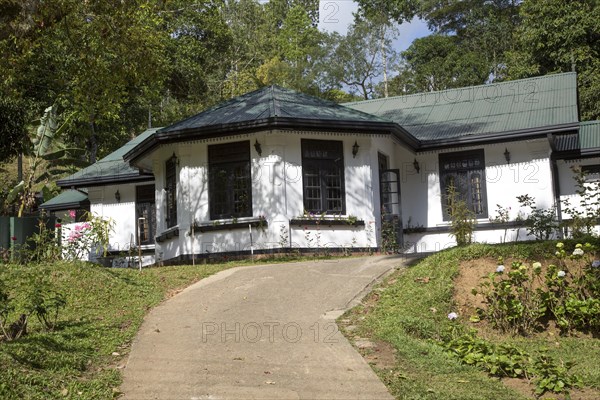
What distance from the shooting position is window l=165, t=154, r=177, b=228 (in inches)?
765

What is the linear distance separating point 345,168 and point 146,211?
26.6ft

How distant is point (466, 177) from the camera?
68.4 ft

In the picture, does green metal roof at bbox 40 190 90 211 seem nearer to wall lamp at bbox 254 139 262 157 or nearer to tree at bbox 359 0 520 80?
wall lamp at bbox 254 139 262 157

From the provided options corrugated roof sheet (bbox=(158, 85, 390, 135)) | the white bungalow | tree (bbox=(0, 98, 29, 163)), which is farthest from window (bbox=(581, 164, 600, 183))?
tree (bbox=(0, 98, 29, 163))

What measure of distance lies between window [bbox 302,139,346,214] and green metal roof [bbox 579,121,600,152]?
6756 millimetres

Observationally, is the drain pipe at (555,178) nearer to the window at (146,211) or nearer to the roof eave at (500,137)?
the roof eave at (500,137)

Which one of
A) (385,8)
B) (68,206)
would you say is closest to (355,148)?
(68,206)

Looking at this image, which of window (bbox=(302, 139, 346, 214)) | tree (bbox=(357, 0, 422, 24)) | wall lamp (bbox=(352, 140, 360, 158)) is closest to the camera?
window (bbox=(302, 139, 346, 214))

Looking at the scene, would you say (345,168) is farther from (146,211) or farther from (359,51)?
(359,51)

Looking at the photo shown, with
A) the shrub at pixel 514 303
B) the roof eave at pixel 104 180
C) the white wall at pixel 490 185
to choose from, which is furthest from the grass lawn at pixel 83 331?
the roof eave at pixel 104 180

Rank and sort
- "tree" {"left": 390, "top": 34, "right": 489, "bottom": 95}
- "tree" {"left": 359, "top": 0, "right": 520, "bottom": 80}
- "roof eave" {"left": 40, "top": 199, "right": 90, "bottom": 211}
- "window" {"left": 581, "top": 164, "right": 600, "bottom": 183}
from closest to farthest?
"window" {"left": 581, "top": 164, "right": 600, "bottom": 183} < "roof eave" {"left": 40, "top": 199, "right": 90, "bottom": 211} < "tree" {"left": 390, "top": 34, "right": 489, "bottom": 95} < "tree" {"left": 359, "top": 0, "right": 520, "bottom": 80}

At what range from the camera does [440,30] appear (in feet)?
163

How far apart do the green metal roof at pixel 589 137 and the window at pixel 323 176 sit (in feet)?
22.2

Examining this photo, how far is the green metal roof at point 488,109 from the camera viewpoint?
20.6 meters
